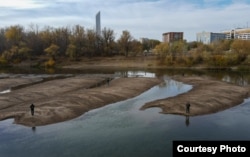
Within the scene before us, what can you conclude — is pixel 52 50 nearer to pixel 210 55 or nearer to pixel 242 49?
pixel 210 55

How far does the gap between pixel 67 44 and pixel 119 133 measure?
12170 cm

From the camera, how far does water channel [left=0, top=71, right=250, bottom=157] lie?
24578mm

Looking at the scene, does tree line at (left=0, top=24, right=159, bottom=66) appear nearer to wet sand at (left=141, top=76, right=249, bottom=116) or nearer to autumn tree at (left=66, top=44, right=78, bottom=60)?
autumn tree at (left=66, top=44, right=78, bottom=60)

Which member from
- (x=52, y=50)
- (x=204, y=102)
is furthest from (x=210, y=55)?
(x=204, y=102)

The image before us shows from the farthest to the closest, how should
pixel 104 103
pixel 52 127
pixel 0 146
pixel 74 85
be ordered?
pixel 74 85
pixel 104 103
pixel 52 127
pixel 0 146

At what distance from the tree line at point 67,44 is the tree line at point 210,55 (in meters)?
18.9

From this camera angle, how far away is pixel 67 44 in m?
145

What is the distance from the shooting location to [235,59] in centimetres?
11325

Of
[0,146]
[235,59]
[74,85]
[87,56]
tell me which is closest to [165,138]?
[0,146]

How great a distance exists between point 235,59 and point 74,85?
74.8 m

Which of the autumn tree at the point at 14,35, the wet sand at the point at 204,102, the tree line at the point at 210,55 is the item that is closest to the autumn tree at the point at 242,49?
the tree line at the point at 210,55

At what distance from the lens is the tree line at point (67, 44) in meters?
137

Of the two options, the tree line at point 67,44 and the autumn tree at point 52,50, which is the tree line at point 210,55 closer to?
the tree line at point 67,44

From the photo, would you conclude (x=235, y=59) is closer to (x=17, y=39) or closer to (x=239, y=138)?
(x=239, y=138)
